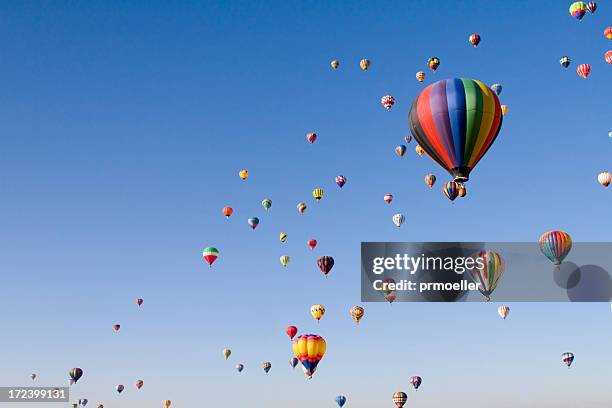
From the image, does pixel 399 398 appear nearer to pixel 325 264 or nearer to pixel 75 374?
pixel 325 264

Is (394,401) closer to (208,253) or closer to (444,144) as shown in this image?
(208,253)

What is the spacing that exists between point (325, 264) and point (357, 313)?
20.0 ft

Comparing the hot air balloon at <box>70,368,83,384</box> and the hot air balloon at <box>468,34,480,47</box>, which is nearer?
the hot air balloon at <box>468,34,480,47</box>

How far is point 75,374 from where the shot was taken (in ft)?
245

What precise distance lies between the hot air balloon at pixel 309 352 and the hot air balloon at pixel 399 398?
639 inches

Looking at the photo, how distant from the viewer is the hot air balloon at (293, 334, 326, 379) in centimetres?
5650

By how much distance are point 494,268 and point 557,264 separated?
4.63 m

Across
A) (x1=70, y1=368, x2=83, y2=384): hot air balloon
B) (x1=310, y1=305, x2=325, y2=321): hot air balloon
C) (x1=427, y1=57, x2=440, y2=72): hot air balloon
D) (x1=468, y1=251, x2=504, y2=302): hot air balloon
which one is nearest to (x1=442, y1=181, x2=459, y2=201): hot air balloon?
(x1=468, y1=251, x2=504, y2=302): hot air balloon

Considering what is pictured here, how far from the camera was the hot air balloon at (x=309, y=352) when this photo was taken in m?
56.5

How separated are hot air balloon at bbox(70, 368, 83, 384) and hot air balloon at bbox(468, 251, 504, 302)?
1559 inches

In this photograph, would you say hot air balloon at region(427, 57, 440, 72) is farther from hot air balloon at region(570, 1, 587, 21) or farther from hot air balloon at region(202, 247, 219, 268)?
hot air balloon at region(202, 247, 219, 268)

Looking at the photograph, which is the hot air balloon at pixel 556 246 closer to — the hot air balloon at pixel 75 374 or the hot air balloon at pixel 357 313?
the hot air balloon at pixel 357 313

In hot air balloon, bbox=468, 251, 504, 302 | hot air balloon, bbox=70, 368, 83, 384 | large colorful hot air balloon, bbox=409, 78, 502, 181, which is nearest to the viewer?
large colorful hot air balloon, bbox=409, 78, 502, 181

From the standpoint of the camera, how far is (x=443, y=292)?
6556 centimetres
